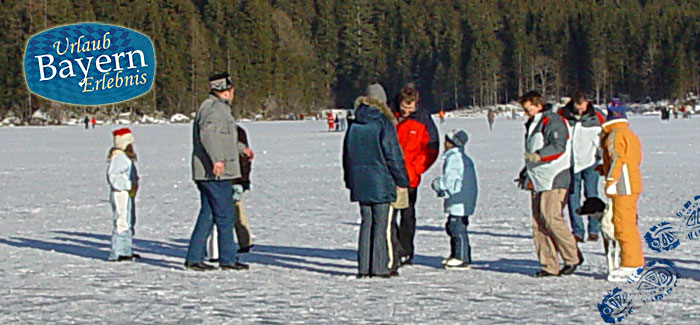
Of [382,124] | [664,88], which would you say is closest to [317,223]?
[382,124]

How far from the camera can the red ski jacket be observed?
27.9 ft

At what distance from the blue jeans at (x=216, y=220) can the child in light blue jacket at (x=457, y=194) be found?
1688 millimetres

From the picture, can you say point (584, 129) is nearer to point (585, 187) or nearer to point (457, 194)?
point (585, 187)

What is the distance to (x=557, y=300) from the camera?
6.91 m

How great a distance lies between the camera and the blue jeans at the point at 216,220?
8406 millimetres

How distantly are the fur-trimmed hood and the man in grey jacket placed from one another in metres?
1.15

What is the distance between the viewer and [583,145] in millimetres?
9891

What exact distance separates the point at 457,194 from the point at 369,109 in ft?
3.50

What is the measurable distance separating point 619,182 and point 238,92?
11320 centimetres

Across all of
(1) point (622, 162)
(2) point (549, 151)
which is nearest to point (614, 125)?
(1) point (622, 162)

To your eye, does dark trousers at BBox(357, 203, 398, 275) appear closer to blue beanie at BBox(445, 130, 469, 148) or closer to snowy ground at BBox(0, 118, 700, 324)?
snowy ground at BBox(0, 118, 700, 324)

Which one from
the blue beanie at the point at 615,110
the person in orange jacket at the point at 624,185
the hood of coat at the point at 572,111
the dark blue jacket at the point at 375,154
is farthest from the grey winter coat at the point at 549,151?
the hood of coat at the point at 572,111
